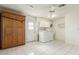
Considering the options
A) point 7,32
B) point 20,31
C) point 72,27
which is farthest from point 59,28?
point 7,32

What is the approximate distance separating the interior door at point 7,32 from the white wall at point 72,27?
9.60ft

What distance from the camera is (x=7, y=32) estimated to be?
11.5 feet

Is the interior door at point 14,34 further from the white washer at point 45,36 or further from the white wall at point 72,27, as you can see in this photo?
the white wall at point 72,27

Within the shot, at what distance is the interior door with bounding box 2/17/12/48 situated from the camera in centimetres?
339

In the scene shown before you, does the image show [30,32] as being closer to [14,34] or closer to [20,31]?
[20,31]

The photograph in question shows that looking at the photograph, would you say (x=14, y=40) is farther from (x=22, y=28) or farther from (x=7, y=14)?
(x=7, y=14)

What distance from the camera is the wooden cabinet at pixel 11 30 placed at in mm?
3357

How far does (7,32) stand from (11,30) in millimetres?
214

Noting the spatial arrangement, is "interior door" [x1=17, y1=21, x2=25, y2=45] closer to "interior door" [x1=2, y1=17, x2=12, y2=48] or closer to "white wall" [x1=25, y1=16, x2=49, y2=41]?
"interior door" [x1=2, y1=17, x2=12, y2=48]

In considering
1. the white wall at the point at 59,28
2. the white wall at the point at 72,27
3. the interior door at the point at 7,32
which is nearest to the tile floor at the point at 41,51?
the interior door at the point at 7,32
